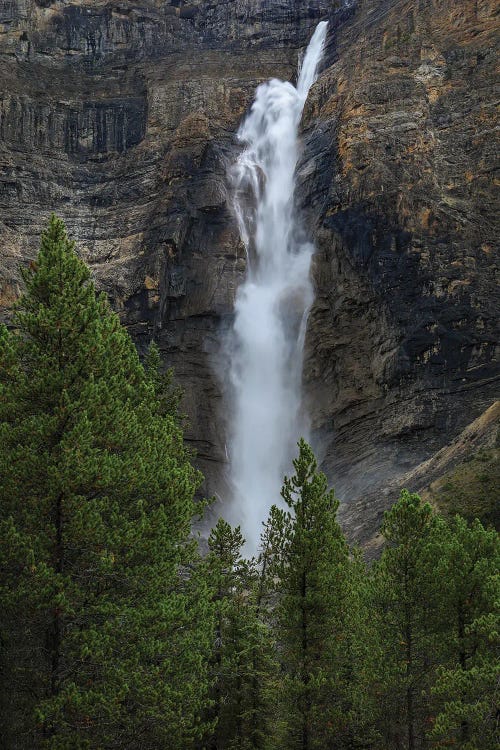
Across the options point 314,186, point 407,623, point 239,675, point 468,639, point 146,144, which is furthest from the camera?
point 146,144

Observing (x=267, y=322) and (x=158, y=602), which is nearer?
(x=158, y=602)

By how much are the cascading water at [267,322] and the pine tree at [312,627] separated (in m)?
26.1

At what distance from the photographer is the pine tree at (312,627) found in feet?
55.4

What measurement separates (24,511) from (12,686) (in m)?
3.35

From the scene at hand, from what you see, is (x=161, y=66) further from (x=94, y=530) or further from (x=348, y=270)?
(x=94, y=530)

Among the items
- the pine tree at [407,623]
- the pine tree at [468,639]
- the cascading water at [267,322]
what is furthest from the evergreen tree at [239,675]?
the cascading water at [267,322]

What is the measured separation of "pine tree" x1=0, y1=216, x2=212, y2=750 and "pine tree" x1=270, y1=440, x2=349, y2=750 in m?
2.51

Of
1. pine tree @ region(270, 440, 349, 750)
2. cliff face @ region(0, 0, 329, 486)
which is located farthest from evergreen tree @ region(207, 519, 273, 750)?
cliff face @ region(0, 0, 329, 486)

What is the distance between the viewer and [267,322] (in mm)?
55156

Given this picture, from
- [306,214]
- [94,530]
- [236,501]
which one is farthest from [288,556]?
[306,214]


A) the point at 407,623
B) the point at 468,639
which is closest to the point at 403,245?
the point at 407,623

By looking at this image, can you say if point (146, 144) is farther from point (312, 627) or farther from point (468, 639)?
point (468, 639)

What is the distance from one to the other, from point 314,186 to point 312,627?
45181 millimetres

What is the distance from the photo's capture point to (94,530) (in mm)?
13992
